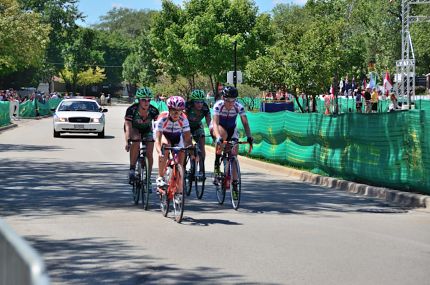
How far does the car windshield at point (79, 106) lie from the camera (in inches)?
1205

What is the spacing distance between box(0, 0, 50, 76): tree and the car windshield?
694 inches

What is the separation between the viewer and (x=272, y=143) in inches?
810

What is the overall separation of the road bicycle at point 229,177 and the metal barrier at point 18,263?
8.60 m

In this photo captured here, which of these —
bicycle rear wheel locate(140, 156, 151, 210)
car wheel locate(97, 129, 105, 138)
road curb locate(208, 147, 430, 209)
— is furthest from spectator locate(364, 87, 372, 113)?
bicycle rear wheel locate(140, 156, 151, 210)

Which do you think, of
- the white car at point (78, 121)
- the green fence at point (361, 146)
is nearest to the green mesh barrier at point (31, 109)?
the white car at point (78, 121)

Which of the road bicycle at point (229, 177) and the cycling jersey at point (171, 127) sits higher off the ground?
the cycling jersey at point (171, 127)

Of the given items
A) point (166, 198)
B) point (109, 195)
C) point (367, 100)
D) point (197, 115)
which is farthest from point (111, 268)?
point (367, 100)

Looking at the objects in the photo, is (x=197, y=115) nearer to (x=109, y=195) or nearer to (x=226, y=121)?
(x=226, y=121)

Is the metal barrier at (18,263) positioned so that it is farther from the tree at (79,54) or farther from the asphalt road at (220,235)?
the tree at (79,54)

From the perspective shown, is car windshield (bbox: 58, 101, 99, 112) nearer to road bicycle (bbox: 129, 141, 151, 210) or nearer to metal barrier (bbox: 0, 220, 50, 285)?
road bicycle (bbox: 129, 141, 151, 210)

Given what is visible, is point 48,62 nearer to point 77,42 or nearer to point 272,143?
point 77,42

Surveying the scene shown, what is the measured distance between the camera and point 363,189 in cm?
1399

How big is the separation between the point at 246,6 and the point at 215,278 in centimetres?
4626

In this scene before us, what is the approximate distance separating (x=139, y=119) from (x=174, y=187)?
1975 millimetres
